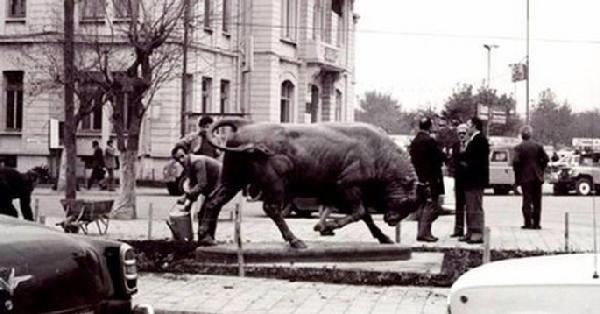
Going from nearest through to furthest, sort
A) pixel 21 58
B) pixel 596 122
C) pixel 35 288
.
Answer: pixel 35 288 < pixel 596 122 < pixel 21 58

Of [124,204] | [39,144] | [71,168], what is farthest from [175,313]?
[39,144]

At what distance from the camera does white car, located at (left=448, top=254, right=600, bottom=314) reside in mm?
6121

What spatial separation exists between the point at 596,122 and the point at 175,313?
4.86m

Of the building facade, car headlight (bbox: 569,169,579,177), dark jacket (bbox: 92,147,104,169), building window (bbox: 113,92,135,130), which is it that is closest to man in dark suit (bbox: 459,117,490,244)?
building window (bbox: 113,92,135,130)

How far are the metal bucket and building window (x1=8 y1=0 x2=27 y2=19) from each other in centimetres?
3229

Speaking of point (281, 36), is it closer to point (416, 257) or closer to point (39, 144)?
point (39, 144)

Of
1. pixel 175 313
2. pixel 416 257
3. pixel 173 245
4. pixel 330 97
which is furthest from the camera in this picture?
pixel 330 97

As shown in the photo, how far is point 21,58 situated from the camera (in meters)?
46.4

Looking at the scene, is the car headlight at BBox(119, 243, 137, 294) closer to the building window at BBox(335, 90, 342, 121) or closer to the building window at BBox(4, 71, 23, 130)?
the building window at BBox(4, 71, 23, 130)

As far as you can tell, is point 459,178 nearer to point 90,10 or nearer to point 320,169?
point 320,169

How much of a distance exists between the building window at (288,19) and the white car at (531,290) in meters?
50.9

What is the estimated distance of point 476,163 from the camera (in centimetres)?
1861

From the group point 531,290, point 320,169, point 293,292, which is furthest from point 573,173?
point 531,290

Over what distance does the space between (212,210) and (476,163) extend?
16.7 ft
